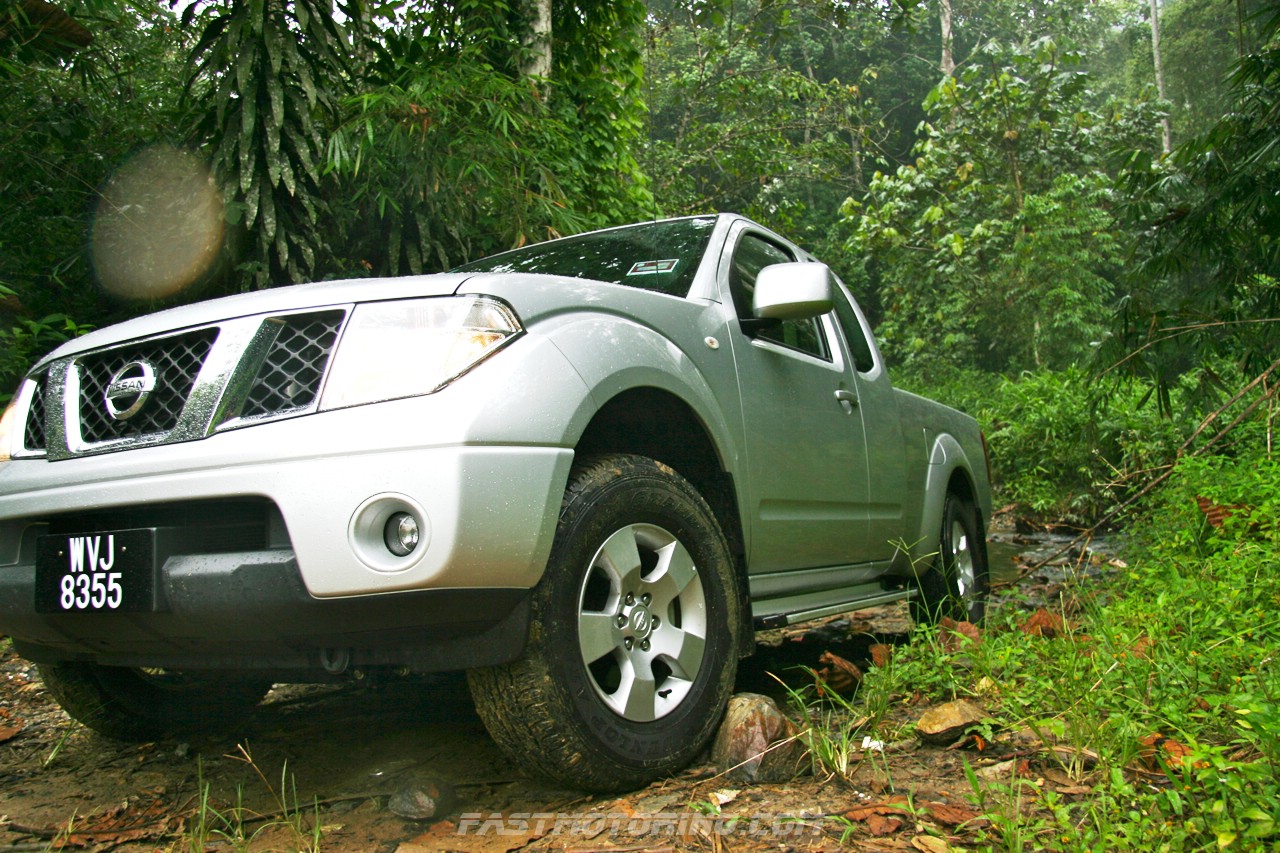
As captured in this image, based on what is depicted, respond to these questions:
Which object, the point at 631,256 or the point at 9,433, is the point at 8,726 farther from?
the point at 631,256

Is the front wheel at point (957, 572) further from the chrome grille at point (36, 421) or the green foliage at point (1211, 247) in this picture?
the chrome grille at point (36, 421)

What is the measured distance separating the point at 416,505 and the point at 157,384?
770 mm

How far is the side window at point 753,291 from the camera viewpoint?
10.5ft

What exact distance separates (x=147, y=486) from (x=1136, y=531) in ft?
16.0

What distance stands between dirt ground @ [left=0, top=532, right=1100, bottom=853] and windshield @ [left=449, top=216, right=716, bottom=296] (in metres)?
1.43

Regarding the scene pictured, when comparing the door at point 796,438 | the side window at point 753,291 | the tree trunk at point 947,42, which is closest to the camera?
the door at point 796,438

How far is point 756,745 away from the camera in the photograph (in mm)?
2359

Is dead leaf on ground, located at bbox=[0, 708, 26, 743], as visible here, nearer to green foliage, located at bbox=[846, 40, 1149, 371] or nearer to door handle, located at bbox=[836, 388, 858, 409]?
door handle, located at bbox=[836, 388, 858, 409]

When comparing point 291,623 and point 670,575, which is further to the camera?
point 670,575

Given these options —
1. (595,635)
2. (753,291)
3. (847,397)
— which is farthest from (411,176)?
(595,635)

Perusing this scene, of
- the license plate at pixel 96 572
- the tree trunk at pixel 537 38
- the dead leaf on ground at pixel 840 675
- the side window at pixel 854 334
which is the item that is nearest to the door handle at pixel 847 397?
the side window at pixel 854 334

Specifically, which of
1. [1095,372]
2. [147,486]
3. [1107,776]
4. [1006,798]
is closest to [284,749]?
[147,486]

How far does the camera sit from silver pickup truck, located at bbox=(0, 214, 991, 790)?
6.23 feet

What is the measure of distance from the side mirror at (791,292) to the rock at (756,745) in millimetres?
1160
